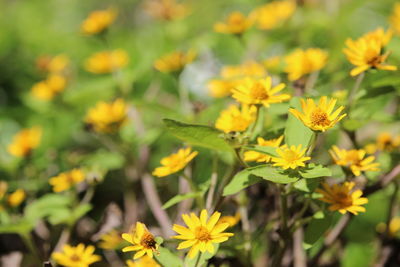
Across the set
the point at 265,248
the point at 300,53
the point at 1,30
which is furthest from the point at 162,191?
the point at 1,30

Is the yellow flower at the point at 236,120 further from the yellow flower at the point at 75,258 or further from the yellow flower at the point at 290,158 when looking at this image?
the yellow flower at the point at 75,258

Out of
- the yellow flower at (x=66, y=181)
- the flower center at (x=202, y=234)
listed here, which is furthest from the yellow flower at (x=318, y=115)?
the yellow flower at (x=66, y=181)

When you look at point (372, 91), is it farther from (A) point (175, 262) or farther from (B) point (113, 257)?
(B) point (113, 257)

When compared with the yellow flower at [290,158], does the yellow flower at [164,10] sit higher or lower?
lower

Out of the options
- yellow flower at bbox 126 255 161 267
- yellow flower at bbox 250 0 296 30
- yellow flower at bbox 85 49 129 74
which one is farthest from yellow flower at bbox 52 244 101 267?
yellow flower at bbox 250 0 296 30

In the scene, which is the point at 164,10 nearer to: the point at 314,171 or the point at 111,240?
the point at 111,240

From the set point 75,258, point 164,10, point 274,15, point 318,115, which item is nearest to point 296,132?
point 318,115

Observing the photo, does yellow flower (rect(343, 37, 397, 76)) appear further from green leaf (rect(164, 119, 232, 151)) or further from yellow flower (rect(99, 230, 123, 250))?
yellow flower (rect(99, 230, 123, 250))
